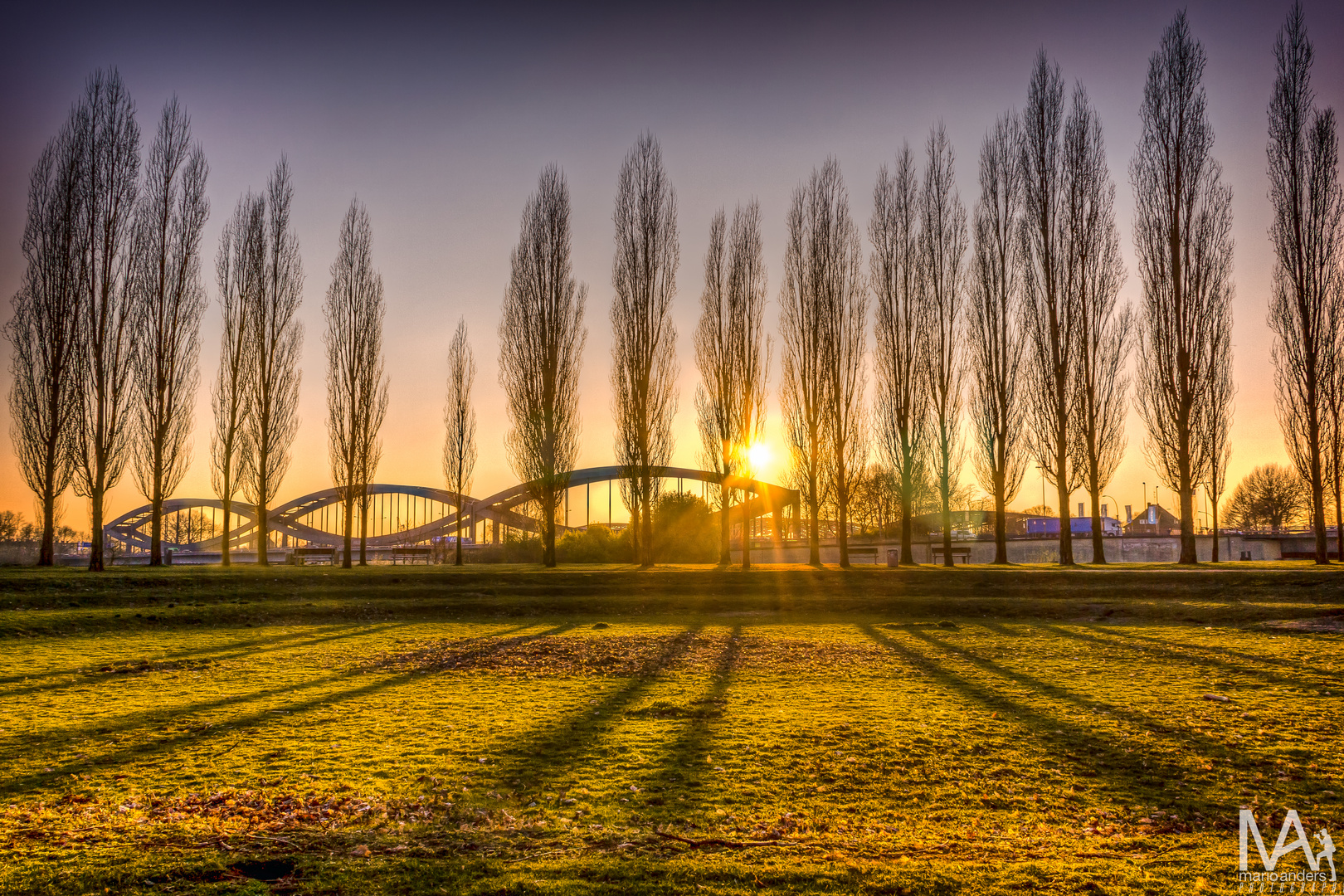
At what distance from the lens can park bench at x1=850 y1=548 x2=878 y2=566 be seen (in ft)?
112

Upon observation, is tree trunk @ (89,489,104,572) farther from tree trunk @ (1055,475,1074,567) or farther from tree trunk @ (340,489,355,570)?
tree trunk @ (1055,475,1074,567)

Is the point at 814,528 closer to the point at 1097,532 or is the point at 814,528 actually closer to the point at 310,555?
the point at 1097,532

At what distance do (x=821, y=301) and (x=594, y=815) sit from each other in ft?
81.2

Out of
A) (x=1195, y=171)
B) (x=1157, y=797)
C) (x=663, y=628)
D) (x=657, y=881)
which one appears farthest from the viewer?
(x=1195, y=171)

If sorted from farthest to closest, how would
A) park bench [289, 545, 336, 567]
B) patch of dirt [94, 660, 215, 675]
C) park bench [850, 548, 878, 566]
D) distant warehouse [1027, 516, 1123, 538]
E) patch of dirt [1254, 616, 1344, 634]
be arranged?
distant warehouse [1027, 516, 1123, 538] → park bench [289, 545, 336, 567] → park bench [850, 548, 878, 566] → patch of dirt [1254, 616, 1344, 634] → patch of dirt [94, 660, 215, 675]

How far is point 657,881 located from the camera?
3.13 metres

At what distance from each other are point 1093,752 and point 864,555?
31.0 metres

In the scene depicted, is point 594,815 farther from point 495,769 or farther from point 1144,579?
point 1144,579

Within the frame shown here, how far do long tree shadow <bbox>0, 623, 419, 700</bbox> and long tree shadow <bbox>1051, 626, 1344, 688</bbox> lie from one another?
11.6m

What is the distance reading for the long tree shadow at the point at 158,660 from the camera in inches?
293

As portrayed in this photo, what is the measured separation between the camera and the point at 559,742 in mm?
5496

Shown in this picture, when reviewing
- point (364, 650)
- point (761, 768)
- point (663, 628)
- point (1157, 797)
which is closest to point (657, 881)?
point (761, 768)

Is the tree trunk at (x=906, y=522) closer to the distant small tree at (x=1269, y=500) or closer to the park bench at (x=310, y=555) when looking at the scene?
the park bench at (x=310, y=555)

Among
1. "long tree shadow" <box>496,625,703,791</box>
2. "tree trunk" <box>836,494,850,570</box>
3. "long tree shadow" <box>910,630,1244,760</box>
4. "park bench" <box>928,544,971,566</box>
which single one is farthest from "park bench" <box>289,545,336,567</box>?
"long tree shadow" <box>910,630,1244,760</box>
